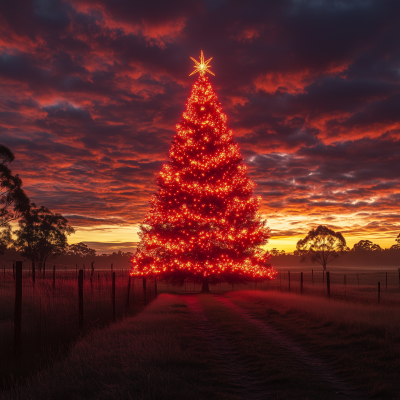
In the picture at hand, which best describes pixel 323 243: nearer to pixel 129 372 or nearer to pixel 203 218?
pixel 203 218

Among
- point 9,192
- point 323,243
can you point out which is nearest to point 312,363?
point 9,192

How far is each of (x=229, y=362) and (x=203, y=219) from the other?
17.9m

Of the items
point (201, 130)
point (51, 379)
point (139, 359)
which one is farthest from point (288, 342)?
point (201, 130)

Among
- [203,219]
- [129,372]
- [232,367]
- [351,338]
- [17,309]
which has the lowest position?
[351,338]

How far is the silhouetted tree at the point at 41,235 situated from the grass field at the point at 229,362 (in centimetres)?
5693

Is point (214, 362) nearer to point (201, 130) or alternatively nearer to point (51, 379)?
point (51, 379)

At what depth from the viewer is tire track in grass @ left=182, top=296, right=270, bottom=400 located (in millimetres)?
6427

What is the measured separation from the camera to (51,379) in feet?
21.2

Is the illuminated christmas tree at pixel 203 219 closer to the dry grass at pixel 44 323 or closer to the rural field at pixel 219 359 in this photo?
the dry grass at pixel 44 323

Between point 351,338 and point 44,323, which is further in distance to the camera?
point 44,323

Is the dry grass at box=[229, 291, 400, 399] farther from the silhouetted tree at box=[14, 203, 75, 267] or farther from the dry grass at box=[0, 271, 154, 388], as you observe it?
the silhouetted tree at box=[14, 203, 75, 267]

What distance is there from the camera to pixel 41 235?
210 ft

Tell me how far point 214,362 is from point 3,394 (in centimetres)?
419

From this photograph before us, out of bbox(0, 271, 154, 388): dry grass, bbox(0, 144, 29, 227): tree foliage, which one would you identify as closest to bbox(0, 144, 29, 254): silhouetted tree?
bbox(0, 144, 29, 227): tree foliage
